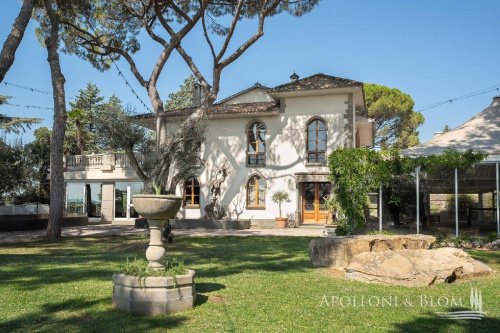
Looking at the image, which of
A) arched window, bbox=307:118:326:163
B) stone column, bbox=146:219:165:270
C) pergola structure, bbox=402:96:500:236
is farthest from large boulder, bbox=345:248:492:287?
arched window, bbox=307:118:326:163

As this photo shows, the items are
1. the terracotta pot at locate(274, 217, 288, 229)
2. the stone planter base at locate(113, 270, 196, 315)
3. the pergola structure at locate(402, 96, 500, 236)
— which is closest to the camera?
the stone planter base at locate(113, 270, 196, 315)

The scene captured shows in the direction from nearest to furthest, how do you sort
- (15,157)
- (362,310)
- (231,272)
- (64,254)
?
1. (362,310)
2. (231,272)
3. (64,254)
4. (15,157)

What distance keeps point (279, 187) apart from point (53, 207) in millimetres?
10365

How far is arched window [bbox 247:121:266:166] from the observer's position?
22.0 m

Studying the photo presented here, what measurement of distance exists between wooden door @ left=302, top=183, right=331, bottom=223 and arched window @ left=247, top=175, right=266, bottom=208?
6.61 feet

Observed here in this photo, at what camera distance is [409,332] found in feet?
14.3

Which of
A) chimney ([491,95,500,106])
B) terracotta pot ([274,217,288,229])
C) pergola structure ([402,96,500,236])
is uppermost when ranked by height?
chimney ([491,95,500,106])

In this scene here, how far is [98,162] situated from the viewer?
84.4 feet

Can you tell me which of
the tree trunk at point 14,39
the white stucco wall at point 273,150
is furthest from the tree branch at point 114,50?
the white stucco wall at point 273,150

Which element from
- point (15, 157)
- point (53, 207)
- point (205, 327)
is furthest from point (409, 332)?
point (15, 157)

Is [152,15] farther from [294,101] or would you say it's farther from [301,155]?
[301,155]

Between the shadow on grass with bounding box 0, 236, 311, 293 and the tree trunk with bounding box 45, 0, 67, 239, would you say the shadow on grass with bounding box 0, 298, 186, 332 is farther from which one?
the tree trunk with bounding box 45, 0, 67, 239

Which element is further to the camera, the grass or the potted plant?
the potted plant

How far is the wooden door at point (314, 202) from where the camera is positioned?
820 inches
